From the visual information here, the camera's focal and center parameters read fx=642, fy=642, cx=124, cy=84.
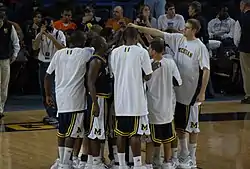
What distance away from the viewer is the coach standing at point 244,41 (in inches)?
487

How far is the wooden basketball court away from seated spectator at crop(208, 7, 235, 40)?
263cm

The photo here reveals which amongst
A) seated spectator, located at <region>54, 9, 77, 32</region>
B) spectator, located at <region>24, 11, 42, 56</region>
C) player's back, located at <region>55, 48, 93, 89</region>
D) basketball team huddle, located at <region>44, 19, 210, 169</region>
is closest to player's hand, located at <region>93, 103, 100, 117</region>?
basketball team huddle, located at <region>44, 19, 210, 169</region>

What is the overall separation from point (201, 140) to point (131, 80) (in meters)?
2.53

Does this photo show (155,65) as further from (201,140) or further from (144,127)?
(201,140)

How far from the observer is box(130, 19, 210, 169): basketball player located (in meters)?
7.19

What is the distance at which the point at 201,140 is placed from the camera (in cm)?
890

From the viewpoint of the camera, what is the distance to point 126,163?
697cm

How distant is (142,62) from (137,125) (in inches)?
26.1

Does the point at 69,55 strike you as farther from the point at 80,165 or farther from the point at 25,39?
the point at 25,39

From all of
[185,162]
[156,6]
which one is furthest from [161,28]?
[185,162]

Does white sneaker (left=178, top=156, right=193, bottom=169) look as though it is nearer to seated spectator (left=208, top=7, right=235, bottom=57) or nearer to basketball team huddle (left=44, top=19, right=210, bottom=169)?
basketball team huddle (left=44, top=19, right=210, bottom=169)

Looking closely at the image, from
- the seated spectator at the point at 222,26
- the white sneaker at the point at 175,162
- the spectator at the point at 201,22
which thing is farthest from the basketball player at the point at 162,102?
the seated spectator at the point at 222,26

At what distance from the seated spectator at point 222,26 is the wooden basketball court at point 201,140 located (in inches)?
103

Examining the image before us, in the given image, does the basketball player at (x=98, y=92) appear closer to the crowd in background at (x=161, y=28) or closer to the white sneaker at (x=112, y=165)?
the white sneaker at (x=112, y=165)
